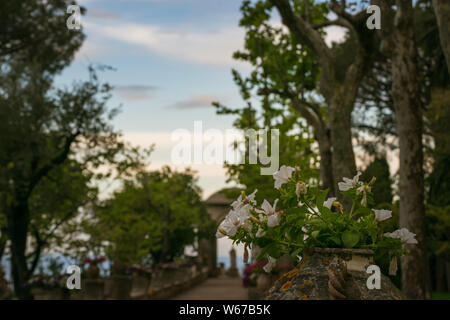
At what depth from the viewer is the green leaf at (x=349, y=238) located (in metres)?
2.27

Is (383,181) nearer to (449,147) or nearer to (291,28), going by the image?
(449,147)

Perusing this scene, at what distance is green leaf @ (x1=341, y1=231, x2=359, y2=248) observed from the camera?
227 cm

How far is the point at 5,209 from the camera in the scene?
50.5 ft

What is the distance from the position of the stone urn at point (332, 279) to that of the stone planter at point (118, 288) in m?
12.5

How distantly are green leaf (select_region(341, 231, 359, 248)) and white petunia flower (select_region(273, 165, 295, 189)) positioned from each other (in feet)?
1.28

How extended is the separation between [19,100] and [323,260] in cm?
1365

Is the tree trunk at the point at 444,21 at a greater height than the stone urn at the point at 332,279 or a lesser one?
greater

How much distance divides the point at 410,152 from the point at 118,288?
8.91 metres

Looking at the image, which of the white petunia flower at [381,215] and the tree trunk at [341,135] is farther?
the tree trunk at [341,135]

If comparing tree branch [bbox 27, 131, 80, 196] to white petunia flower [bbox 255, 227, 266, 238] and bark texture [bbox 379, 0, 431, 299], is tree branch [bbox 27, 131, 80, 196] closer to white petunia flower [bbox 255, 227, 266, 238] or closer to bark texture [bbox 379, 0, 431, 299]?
bark texture [bbox 379, 0, 431, 299]

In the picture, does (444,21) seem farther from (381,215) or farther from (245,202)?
(245,202)

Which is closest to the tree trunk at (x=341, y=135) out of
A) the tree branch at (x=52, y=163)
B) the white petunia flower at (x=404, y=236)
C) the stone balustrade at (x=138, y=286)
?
the white petunia flower at (x=404, y=236)

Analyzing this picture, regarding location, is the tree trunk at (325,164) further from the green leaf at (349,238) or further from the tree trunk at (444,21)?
the green leaf at (349,238)

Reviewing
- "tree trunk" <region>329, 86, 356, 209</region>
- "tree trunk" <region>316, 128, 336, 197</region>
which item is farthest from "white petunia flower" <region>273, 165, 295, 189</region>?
"tree trunk" <region>316, 128, 336, 197</region>
